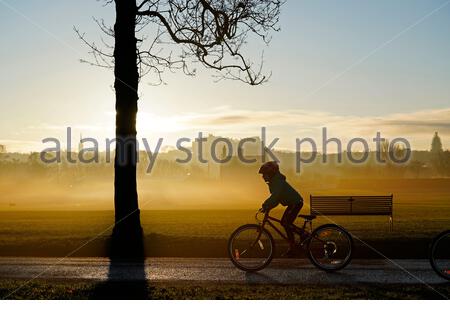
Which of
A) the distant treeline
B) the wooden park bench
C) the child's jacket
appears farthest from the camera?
the distant treeline

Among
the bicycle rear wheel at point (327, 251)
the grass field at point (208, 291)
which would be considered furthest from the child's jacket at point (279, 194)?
the grass field at point (208, 291)

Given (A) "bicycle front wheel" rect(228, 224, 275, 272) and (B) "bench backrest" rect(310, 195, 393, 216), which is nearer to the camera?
(A) "bicycle front wheel" rect(228, 224, 275, 272)

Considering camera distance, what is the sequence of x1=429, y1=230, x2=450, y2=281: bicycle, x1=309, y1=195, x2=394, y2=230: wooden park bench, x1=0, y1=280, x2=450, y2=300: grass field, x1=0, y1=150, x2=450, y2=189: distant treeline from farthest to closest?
1. x1=0, y1=150, x2=450, y2=189: distant treeline
2. x1=309, y1=195, x2=394, y2=230: wooden park bench
3. x1=429, y1=230, x2=450, y2=281: bicycle
4. x1=0, y1=280, x2=450, y2=300: grass field

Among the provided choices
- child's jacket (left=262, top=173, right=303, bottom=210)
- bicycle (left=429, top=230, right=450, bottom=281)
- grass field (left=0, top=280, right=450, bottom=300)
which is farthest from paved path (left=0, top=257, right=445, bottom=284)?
child's jacket (left=262, top=173, right=303, bottom=210)

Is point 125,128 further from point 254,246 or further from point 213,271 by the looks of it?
point 254,246

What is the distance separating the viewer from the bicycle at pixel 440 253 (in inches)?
424

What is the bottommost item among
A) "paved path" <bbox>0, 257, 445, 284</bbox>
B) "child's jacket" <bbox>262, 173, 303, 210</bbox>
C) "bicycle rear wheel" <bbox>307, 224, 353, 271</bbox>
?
"paved path" <bbox>0, 257, 445, 284</bbox>

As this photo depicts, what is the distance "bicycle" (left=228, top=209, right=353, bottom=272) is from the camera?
1159 centimetres

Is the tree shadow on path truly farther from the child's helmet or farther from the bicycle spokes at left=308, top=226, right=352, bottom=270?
the bicycle spokes at left=308, top=226, right=352, bottom=270

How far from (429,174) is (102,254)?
147828mm

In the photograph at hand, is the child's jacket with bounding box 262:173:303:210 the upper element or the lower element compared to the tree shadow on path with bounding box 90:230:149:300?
upper

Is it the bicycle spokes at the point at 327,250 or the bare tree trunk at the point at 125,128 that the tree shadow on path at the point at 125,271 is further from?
the bicycle spokes at the point at 327,250

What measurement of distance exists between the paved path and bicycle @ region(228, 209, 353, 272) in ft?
0.66
